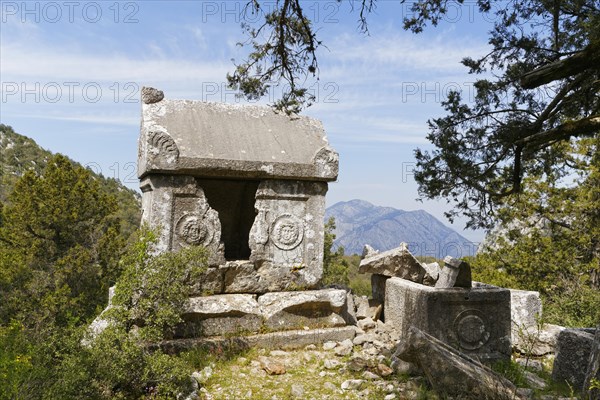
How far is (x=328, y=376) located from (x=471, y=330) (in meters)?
1.72

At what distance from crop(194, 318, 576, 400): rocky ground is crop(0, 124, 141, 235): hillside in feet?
74.4

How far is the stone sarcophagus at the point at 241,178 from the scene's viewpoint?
225 inches

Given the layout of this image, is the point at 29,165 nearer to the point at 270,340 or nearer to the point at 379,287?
the point at 379,287

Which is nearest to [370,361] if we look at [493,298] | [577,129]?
[493,298]

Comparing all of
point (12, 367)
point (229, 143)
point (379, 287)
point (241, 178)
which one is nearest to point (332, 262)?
point (379, 287)

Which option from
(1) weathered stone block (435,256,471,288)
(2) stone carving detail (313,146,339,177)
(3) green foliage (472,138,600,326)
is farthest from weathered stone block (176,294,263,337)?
(3) green foliage (472,138,600,326)

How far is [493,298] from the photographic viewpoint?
5.48m

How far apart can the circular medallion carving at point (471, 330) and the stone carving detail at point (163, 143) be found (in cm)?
368

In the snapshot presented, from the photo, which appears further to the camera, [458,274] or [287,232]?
[287,232]

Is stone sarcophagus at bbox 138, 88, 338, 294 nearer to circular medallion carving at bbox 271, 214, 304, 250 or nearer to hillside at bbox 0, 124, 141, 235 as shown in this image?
circular medallion carving at bbox 271, 214, 304, 250

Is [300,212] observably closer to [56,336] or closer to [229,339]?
[229,339]

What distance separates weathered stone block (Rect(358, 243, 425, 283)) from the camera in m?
6.58

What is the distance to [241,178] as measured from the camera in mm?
6203

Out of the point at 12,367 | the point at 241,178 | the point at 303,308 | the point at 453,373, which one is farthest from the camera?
the point at 241,178
